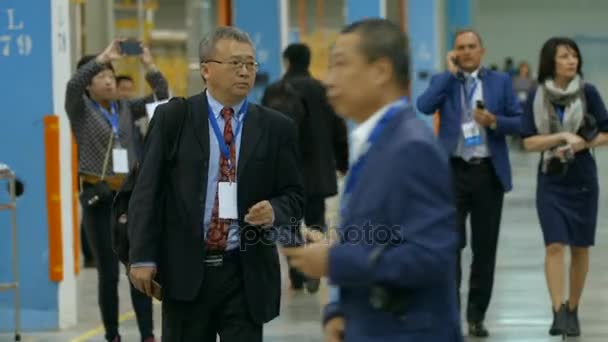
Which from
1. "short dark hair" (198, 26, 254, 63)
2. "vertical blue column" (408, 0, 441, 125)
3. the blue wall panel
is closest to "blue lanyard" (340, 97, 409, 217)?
"short dark hair" (198, 26, 254, 63)

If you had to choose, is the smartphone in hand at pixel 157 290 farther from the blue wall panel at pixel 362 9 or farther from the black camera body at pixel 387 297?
the blue wall panel at pixel 362 9

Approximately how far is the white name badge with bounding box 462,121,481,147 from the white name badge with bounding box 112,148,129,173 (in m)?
2.14

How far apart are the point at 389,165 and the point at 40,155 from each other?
6386 mm

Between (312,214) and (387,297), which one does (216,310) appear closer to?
(387,297)

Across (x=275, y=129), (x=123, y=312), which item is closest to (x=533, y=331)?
(x=123, y=312)

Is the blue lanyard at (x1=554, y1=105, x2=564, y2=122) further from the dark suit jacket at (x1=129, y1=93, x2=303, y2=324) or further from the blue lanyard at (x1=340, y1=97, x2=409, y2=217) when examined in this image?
the blue lanyard at (x1=340, y1=97, x2=409, y2=217)

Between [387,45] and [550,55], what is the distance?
18.2 ft

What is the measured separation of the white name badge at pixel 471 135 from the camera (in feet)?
28.9

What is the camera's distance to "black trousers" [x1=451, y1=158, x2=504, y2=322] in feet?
28.9

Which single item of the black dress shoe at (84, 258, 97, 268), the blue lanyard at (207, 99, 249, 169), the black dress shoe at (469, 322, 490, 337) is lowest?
the black dress shoe at (84, 258, 97, 268)

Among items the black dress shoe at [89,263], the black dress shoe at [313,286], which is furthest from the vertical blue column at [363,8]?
the black dress shoe at [313,286]

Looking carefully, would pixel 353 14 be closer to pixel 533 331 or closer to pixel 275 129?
pixel 533 331

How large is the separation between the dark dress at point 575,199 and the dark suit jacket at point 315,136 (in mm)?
2909

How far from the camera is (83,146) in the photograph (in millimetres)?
8570
